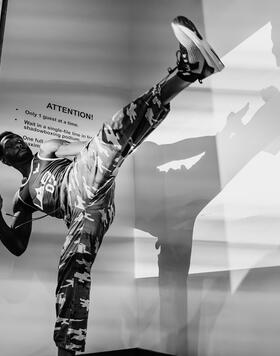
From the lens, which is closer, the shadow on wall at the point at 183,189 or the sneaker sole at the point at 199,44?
the sneaker sole at the point at 199,44

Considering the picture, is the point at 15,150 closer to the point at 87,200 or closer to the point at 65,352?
the point at 87,200

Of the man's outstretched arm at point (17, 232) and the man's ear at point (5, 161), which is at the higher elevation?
the man's ear at point (5, 161)

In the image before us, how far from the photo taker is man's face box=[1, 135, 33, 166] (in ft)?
8.23

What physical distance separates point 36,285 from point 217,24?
6.99 feet

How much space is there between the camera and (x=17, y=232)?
2.44 m

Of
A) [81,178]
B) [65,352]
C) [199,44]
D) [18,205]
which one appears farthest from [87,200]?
[199,44]

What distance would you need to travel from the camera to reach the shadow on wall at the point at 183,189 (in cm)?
232

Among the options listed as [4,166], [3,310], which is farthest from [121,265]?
[4,166]

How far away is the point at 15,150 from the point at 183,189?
1.18 m

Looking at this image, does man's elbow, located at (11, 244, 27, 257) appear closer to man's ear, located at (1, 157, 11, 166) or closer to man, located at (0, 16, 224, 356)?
man, located at (0, 16, 224, 356)

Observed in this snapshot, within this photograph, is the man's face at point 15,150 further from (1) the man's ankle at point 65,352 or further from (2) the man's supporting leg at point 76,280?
(1) the man's ankle at point 65,352

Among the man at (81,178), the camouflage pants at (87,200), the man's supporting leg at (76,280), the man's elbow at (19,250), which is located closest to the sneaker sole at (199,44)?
the man at (81,178)

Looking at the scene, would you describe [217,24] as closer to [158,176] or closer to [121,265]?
[158,176]

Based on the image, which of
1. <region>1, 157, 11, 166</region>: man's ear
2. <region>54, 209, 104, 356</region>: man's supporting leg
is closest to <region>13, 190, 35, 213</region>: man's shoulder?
<region>1, 157, 11, 166</region>: man's ear
